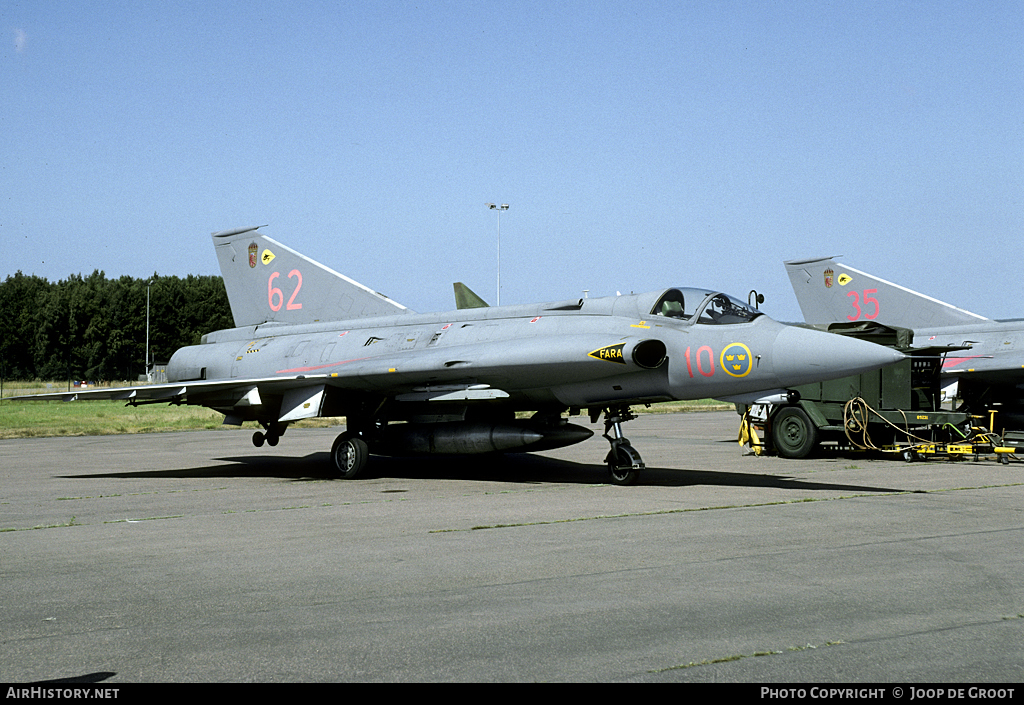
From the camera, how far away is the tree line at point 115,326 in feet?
263

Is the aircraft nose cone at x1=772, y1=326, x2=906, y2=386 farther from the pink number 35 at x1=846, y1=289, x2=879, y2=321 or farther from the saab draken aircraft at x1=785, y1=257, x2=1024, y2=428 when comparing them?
the pink number 35 at x1=846, y1=289, x2=879, y2=321

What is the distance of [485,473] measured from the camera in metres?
15.1

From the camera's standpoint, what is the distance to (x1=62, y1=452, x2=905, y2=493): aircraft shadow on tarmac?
12903 mm

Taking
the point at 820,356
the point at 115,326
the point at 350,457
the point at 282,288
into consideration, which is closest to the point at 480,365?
the point at 350,457

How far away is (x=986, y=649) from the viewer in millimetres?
4465

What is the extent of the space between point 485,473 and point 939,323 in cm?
1483

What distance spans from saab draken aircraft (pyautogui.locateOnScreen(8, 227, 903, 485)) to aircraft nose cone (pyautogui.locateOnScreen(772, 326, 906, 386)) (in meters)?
0.02

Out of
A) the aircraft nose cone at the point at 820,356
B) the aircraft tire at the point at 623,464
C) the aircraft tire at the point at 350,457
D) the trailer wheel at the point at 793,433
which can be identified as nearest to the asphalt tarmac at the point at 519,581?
the aircraft tire at the point at 623,464

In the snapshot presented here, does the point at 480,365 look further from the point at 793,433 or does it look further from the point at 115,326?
the point at 115,326

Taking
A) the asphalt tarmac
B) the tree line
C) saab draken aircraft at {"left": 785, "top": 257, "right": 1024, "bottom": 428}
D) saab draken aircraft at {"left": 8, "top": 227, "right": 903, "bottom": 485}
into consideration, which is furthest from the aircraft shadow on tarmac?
the tree line

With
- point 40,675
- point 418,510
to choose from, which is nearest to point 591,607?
point 40,675

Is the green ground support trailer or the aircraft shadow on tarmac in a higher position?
the green ground support trailer

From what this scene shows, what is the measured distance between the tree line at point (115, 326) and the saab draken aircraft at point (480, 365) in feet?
217
